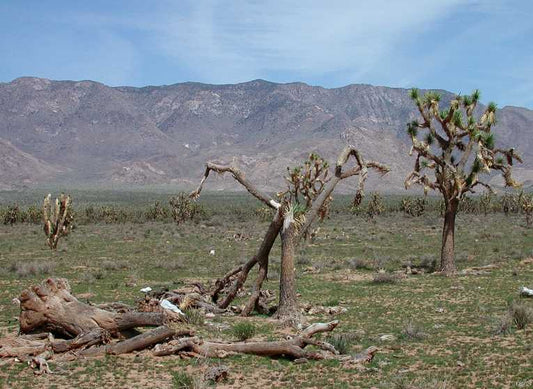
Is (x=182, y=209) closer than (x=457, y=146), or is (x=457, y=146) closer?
(x=457, y=146)

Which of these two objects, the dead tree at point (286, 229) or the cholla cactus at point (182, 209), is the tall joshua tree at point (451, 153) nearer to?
the dead tree at point (286, 229)

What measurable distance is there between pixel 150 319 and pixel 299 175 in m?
24.4

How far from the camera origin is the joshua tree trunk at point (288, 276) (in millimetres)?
13805

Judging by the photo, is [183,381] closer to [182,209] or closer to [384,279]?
[384,279]

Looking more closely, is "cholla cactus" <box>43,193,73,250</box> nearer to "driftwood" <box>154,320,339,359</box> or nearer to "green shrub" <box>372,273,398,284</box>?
"green shrub" <box>372,273,398,284</box>

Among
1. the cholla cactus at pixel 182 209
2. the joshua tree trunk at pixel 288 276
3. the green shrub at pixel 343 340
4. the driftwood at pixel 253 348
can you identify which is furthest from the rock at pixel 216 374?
the cholla cactus at pixel 182 209

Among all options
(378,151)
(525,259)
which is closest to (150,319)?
(525,259)

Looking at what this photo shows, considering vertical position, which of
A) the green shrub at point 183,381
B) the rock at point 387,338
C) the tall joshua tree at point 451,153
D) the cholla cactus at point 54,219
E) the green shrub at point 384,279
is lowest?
the green shrub at point 183,381

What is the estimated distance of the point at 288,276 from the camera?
13797mm

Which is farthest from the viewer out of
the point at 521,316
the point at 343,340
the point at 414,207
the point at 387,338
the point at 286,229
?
the point at 414,207

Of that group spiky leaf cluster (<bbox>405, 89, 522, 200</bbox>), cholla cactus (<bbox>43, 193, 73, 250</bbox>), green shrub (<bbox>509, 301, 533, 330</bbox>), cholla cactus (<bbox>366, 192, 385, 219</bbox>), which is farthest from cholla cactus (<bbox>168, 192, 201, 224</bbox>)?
green shrub (<bbox>509, 301, 533, 330</bbox>)

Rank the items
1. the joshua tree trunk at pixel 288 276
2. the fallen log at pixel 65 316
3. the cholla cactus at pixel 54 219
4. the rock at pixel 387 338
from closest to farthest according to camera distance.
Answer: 1. the fallen log at pixel 65 316
2. the rock at pixel 387 338
3. the joshua tree trunk at pixel 288 276
4. the cholla cactus at pixel 54 219

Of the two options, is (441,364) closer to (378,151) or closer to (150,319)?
(150,319)

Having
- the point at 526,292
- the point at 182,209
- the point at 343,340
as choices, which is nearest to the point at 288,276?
the point at 343,340
